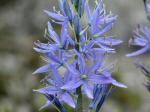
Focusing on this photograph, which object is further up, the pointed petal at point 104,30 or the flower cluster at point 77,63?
the pointed petal at point 104,30

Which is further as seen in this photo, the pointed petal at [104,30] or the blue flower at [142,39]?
the blue flower at [142,39]

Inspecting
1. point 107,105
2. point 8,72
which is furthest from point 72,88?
point 8,72

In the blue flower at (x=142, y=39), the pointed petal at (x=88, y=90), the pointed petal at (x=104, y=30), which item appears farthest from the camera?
the blue flower at (x=142, y=39)

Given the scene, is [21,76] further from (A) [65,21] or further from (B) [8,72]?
(A) [65,21]

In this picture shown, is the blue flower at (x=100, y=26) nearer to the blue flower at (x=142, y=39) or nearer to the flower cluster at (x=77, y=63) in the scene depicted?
the flower cluster at (x=77, y=63)

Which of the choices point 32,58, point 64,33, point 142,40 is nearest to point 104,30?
point 64,33

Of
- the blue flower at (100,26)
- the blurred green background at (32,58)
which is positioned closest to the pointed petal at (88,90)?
the blue flower at (100,26)

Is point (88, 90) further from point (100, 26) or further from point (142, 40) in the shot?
point (142, 40)

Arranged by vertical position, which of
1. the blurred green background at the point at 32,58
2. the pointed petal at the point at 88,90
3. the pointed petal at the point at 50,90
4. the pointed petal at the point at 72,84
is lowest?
the blurred green background at the point at 32,58
